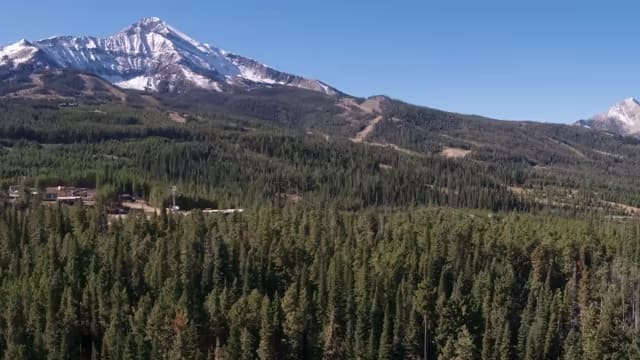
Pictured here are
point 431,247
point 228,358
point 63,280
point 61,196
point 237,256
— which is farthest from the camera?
point 61,196

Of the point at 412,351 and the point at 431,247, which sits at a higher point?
the point at 431,247

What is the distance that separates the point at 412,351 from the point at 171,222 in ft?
208

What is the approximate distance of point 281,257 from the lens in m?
114

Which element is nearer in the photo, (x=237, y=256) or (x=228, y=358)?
(x=228, y=358)

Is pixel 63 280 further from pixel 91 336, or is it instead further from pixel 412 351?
pixel 412 351

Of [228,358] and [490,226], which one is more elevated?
[490,226]

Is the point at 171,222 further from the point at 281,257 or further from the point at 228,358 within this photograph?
the point at 228,358

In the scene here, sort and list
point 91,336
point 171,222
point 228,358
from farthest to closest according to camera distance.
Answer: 1. point 171,222
2. point 91,336
3. point 228,358

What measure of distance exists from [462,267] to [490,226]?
113ft

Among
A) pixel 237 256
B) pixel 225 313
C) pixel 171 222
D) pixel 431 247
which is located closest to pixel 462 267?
pixel 431 247

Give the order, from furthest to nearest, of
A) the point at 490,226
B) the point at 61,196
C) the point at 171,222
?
the point at 61,196 → the point at 490,226 → the point at 171,222

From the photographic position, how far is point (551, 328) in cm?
9406

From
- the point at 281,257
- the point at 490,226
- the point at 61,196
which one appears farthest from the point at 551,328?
the point at 61,196

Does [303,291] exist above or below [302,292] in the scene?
above
